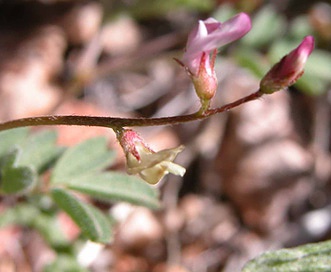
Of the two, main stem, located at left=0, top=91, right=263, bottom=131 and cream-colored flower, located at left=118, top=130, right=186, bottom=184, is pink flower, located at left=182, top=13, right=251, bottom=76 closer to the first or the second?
main stem, located at left=0, top=91, right=263, bottom=131

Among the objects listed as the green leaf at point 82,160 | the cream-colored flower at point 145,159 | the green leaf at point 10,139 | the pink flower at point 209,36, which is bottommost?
the cream-colored flower at point 145,159

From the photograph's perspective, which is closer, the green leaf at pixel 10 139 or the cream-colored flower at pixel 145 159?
the cream-colored flower at pixel 145 159

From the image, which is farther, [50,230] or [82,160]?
[50,230]

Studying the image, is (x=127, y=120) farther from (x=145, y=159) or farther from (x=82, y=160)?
(x=82, y=160)

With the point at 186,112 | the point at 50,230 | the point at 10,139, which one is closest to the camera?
the point at 10,139

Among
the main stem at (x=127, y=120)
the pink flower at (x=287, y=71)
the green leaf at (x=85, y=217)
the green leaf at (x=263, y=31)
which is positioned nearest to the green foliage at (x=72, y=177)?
the green leaf at (x=85, y=217)

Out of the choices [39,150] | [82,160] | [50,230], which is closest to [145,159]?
[82,160]

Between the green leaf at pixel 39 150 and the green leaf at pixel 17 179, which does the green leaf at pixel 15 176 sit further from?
the green leaf at pixel 39 150
